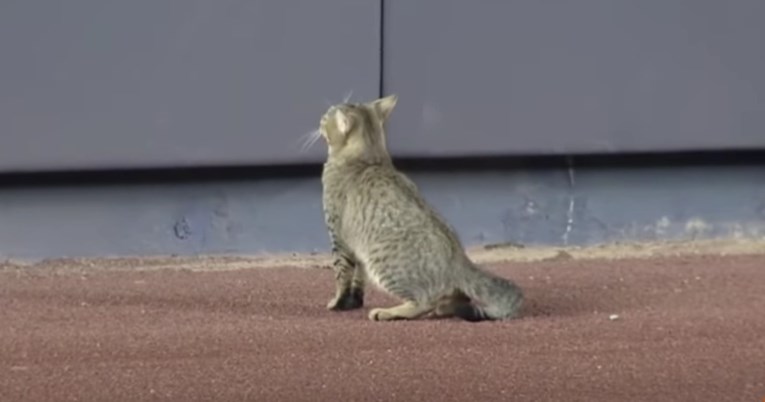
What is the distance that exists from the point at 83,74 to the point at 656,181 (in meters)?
3.22

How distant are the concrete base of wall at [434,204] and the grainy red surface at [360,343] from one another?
67 cm

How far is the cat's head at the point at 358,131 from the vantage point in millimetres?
9258

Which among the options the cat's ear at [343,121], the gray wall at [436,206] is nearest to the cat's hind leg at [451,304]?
the cat's ear at [343,121]

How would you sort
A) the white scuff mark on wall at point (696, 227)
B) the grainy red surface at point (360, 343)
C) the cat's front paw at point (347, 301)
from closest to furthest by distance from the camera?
the grainy red surface at point (360, 343) → the cat's front paw at point (347, 301) → the white scuff mark on wall at point (696, 227)

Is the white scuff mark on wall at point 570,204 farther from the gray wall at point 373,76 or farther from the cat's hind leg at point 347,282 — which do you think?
the cat's hind leg at point 347,282

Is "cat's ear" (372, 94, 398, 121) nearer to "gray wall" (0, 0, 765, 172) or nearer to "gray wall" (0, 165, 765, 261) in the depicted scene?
"gray wall" (0, 0, 765, 172)

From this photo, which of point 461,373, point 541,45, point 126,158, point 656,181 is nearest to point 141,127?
point 126,158

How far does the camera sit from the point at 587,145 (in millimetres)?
11008

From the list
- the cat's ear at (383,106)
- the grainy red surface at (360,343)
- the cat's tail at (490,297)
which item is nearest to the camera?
the grainy red surface at (360,343)

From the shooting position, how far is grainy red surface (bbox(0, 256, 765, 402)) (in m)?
7.29

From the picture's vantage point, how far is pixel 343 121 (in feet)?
30.3

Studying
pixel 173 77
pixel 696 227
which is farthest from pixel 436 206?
pixel 173 77

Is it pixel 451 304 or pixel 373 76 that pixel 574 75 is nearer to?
pixel 373 76

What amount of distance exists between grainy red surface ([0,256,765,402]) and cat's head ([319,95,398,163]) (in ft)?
2.30
